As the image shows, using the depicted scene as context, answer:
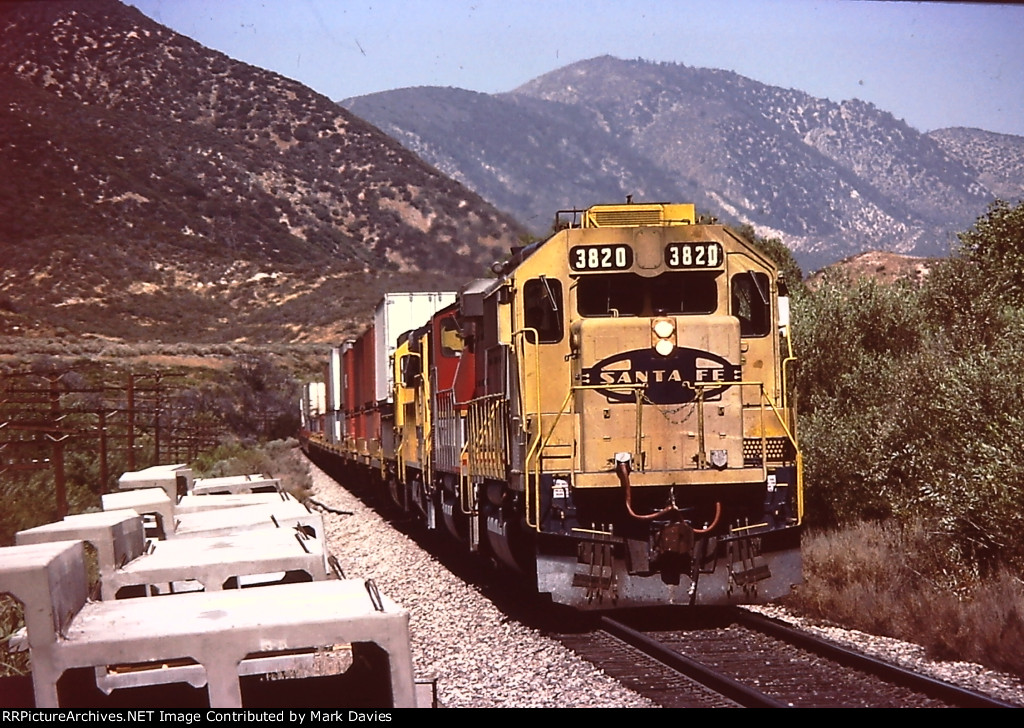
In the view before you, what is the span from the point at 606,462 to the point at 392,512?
15.3 meters

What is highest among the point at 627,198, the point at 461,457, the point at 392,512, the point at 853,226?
the point at 853,226

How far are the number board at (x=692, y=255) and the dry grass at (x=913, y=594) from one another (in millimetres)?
3429

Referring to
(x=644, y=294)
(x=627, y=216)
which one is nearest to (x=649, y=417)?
(x=644, y=294)

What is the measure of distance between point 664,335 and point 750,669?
9.95 ft

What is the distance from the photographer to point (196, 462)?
32500 mm

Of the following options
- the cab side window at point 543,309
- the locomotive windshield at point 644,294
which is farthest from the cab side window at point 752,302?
the cab side window at point 543,309

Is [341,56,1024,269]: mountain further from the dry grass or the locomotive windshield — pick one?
the locomotive windshield

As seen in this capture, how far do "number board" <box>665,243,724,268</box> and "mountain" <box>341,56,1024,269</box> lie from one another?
63.3 metres

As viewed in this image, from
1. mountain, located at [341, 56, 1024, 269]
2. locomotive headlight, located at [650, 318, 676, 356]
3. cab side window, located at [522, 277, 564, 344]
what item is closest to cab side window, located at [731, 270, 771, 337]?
locomotive headlight, located at [650, 318, 676, 356]

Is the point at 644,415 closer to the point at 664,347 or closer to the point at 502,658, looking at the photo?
the point at 664,347

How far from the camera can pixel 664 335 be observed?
418 inches

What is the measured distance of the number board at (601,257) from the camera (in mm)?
10977
